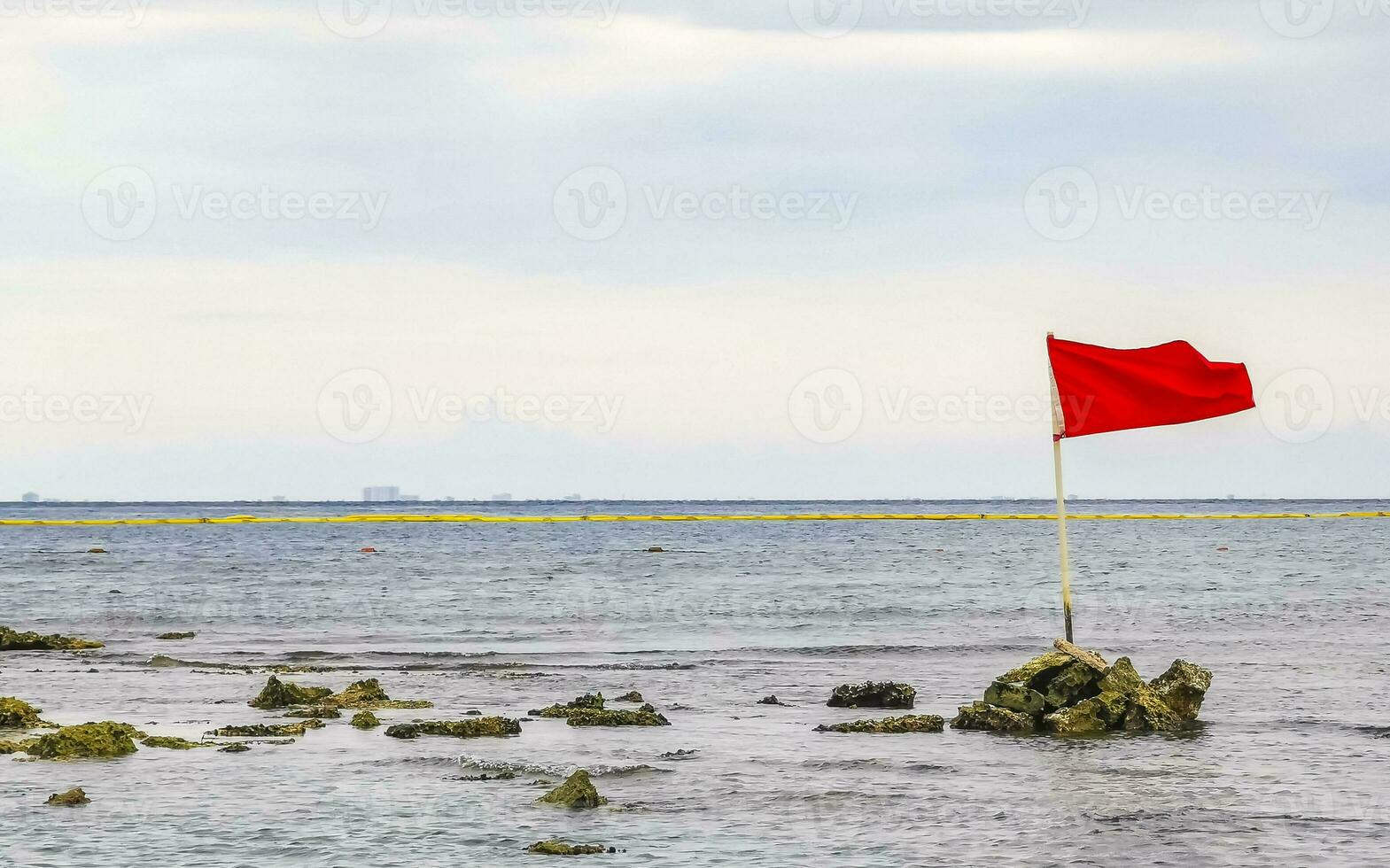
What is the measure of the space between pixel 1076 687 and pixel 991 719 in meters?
1.45

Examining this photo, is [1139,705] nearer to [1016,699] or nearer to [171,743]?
[1016,699]

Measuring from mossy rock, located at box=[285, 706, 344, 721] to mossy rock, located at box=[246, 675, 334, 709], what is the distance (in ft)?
2.89

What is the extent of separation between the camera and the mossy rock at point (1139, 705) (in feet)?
77.9

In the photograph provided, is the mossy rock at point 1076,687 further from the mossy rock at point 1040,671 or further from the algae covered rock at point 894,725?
the algae covered rock at point 894,725

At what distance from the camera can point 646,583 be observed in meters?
79.9

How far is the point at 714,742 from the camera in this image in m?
23.0

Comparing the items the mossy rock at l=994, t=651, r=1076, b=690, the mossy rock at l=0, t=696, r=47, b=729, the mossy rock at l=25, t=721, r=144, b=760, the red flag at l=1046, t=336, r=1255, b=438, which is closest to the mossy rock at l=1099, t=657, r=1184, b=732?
the mossy rock at l=994, t=651, r=1076, b=690

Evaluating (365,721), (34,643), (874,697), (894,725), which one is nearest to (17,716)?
(365,721)

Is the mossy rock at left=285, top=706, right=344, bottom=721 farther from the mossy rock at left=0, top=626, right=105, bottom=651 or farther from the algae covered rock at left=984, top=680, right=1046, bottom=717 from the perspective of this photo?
the mossy rock at left=0, top=626, right=105, bottom=651

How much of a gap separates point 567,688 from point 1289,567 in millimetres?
75903

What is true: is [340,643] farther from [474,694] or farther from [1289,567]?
[1289,567]

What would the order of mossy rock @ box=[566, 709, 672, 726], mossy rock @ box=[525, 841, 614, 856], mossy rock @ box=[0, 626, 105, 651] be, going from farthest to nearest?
1. mossy rock @ box=[0, 626, 105, 651]
2. mossy rock @ box=[566, 709, 672, 726]
3. mossy rock @ box=[525, 841, 614, 856]

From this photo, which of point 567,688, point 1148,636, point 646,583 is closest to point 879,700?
point 567,688

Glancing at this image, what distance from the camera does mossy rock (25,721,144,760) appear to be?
20.7 metres
